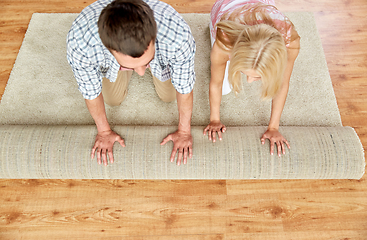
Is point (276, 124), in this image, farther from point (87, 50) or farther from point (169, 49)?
point (87, 50)

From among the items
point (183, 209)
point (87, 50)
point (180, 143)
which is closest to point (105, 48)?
point (87, 50)

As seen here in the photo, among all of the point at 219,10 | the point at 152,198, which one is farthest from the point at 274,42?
the point at 152,198

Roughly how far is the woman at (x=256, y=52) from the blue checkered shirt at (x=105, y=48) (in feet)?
0.43

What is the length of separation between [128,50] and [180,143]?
0.49 m

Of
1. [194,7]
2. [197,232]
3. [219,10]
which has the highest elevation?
[219,10]

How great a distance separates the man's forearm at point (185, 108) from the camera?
94cm

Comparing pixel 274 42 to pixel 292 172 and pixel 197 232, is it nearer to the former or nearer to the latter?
pixel 292 172

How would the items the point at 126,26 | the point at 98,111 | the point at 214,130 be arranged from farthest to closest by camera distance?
the point at 214,130
the point at 98,111
the point at 126,26

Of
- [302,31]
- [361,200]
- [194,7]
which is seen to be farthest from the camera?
[194,7]

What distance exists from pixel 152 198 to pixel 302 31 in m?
1.26

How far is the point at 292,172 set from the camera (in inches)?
40.6

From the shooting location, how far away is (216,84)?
1051 millimetres

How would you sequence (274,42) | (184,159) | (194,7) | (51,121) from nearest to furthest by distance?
(274,42)
(184,159)
(51,121)
(194,7)

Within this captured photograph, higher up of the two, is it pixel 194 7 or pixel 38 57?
pixel 194 7
